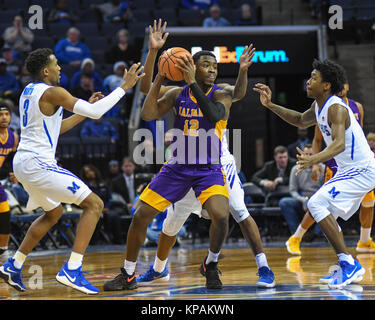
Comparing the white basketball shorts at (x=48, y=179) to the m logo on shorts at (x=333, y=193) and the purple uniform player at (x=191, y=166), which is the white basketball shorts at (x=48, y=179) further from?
the m logo on shorts at (x=333, y=193)

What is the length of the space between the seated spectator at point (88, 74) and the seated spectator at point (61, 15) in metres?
2.66

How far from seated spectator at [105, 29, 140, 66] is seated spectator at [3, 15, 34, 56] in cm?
178

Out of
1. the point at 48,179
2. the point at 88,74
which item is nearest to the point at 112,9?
the point at 88,74

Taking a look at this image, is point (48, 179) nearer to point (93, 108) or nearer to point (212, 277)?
point (93, 108)

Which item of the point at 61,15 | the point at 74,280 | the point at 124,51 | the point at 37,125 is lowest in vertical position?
the point at 74,280

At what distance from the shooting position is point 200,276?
6.39 meters

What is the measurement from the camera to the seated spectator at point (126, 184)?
35.8 feet

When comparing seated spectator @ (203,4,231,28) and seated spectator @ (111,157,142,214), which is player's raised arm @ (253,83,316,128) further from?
seated spectator @ (203,4,231,28)

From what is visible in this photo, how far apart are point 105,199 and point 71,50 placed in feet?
14.5

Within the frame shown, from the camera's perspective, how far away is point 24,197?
10438mm

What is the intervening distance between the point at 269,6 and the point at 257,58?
3.17 meters

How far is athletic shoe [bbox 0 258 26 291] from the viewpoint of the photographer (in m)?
5.44
